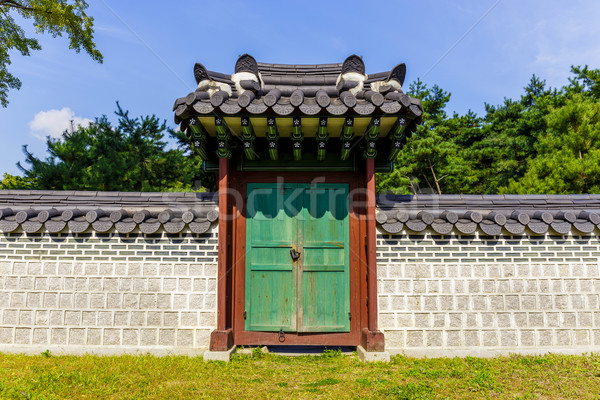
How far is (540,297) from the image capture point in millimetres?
5051

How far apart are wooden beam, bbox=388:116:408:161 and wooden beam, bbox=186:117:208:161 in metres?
2.52

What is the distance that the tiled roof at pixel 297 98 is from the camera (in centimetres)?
430

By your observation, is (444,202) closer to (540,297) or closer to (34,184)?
(540,297)

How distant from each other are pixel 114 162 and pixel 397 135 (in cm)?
1407

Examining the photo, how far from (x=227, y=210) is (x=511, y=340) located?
428 cm

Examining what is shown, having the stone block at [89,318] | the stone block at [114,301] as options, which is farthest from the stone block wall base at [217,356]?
the stone block at [89,318]

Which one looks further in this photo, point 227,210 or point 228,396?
point 227,210

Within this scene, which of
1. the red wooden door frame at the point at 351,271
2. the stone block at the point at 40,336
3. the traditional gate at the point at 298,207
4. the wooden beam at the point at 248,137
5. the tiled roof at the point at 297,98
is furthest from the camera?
the red wooden door frame at the point at 351,271

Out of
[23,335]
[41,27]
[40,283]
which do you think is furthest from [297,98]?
[41,27]

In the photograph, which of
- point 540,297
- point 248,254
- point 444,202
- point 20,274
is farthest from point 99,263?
point 540,297

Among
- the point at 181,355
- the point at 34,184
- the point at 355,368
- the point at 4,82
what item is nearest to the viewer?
the point at 355,368

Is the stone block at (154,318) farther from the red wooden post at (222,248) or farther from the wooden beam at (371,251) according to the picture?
the wooden beam at (371,251)

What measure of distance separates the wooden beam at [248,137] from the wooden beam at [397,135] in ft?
6.11

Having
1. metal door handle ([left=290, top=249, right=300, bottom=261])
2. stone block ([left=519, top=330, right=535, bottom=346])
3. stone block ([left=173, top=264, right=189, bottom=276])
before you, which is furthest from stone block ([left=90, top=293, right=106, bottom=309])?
stone block ([left=519, top=330, right=535, bottom=346])
